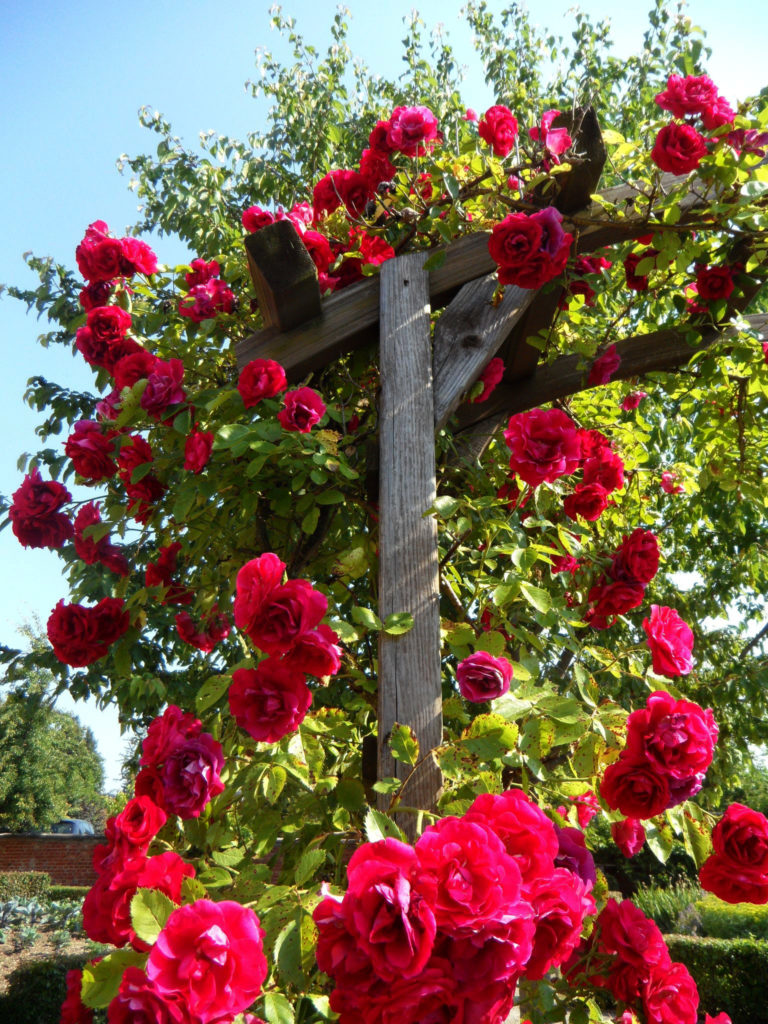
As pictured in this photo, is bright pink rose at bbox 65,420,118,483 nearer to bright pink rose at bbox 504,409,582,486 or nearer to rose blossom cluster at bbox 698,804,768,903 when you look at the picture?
bright pink rose at bbox 504,409,582,486

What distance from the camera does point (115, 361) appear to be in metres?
1.99

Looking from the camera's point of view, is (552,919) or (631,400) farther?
(631,400)

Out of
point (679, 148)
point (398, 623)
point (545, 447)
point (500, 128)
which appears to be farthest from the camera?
point (500, 128)

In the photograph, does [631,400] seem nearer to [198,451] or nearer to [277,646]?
[198,451]

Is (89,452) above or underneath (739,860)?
above

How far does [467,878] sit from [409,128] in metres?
1.78

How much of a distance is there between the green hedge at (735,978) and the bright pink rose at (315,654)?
6.85 m

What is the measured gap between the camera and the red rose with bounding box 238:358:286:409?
1.65 meters

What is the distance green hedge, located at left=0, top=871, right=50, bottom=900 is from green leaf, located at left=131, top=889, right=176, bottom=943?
12.7m

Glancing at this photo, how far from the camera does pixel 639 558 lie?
5.97 ft

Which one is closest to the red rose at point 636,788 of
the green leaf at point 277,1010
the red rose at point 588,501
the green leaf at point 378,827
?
the green leaf at point 378,827


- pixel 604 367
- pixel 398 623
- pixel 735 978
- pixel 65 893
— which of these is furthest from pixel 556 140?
pixel 65 893

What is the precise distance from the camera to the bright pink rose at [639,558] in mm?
1815

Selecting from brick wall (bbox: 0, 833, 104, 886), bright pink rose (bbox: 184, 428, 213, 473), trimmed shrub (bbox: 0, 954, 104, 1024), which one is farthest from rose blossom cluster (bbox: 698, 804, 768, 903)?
brick wall (bbox: 0, 833, 104, 886)
